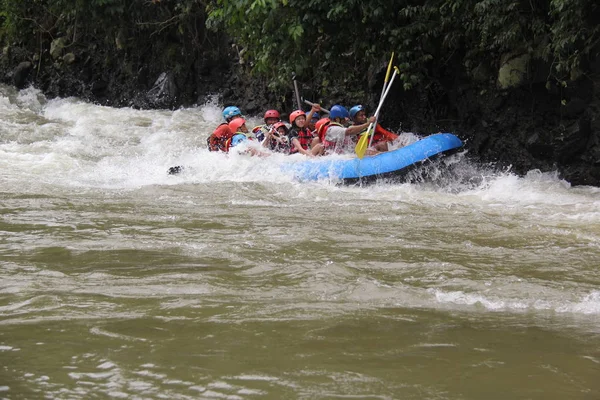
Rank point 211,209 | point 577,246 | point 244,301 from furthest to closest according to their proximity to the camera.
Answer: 1. point 211,209
2. point 577,246
3. point 244,301

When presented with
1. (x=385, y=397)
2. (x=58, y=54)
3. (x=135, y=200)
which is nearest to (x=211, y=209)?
(x=135, y=200)

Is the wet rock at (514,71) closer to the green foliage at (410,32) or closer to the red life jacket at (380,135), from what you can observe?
the green foliage at (410,32)

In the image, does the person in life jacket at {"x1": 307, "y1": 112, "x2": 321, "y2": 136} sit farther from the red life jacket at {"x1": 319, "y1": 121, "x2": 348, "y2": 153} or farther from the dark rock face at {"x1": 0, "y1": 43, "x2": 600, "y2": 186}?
the dark rock face at {"x1": 0, "y1": 43, "x2": 600, "y2": 186}

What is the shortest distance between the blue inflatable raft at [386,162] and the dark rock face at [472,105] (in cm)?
99

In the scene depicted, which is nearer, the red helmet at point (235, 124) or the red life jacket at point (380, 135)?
the red life jacket at point (380, 135)

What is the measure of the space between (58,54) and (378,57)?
10.2 metres

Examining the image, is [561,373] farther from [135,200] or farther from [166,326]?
[135,200]

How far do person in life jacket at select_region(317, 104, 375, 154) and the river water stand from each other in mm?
1388

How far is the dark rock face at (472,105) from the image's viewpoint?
8.41 meters

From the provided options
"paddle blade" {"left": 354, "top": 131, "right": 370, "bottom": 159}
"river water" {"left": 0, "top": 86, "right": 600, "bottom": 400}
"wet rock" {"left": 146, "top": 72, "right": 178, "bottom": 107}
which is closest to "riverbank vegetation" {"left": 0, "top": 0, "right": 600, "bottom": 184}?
"river water" {"left": 0, "top": 86, "right": 600, "bottom": 400}

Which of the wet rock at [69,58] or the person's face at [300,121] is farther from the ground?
the wet rock at [69,58]

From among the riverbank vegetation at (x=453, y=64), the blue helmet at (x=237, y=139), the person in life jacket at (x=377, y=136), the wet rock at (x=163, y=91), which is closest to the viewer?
the riverbank vegetation at (x=453, y=64)

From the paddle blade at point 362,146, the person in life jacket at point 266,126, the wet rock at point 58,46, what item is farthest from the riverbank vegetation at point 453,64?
the wet rock at point 58,46

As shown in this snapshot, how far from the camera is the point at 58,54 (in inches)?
696
